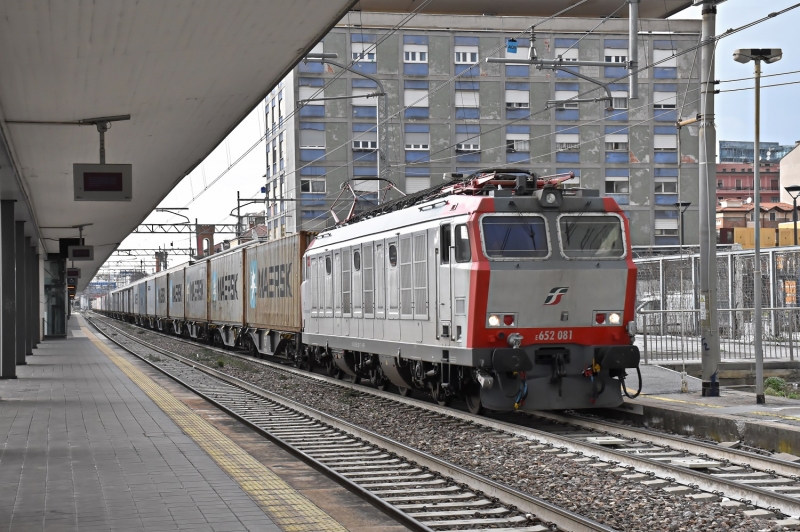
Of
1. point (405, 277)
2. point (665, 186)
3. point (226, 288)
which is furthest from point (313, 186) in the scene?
point (405, 277)

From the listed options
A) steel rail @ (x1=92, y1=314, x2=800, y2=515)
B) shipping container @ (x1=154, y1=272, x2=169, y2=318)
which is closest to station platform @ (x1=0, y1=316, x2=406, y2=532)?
steel rail @ (x1=92, y1=314, x2=800, y2=515)

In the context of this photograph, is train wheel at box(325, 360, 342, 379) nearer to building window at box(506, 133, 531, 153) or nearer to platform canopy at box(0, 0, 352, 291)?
platform canopy at box(0, 0, 352, 291)

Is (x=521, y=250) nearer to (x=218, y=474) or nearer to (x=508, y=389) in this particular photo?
(x=508, y=389)

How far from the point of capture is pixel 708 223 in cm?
1455

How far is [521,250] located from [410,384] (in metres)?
3.94

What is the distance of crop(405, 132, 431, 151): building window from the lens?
63625 mm

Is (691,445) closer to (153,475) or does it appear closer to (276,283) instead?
(153,475)

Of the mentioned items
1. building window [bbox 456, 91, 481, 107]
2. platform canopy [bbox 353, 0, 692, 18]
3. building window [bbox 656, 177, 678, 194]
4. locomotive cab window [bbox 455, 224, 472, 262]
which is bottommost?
locomotive cab window [bbox 455, 224, 472, 262]

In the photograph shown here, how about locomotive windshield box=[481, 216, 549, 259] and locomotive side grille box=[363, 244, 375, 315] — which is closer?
locomotive windshield box=[481, 216, 549, 259]

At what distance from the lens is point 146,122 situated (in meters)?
14.8

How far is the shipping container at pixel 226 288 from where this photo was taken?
31.8m

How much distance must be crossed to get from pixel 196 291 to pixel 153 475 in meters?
32.4

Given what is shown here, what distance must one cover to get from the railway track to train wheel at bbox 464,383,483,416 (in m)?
2.00

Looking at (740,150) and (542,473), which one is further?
(740,150)
